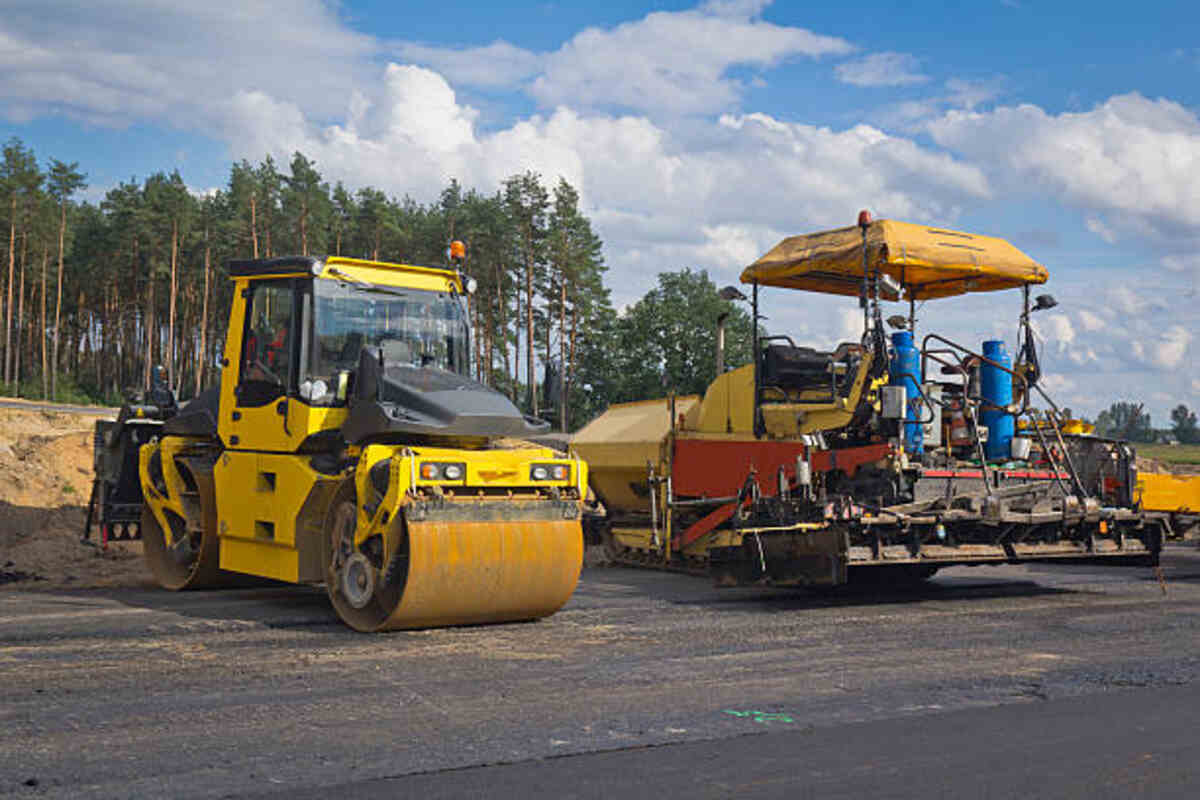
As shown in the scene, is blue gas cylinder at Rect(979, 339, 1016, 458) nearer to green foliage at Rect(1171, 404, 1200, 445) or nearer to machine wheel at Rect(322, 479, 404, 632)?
machine wheel at Rect(322, 479, 404, 632)

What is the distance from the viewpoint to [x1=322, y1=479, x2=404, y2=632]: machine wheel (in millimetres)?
7992

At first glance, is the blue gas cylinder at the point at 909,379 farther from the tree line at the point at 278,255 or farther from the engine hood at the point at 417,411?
the tree line at the point at 278,255

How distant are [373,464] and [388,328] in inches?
62.3

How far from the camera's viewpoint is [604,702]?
5.97 m

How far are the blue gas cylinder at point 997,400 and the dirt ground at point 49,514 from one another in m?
8.40

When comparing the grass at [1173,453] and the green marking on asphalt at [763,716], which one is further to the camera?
the grass at [1173,453]

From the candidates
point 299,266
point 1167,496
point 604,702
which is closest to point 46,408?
point 299,266

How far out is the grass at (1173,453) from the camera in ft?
132

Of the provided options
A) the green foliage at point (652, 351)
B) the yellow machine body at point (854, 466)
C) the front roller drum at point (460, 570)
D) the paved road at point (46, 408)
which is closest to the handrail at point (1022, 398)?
the yellow machine body at point (854, 466)

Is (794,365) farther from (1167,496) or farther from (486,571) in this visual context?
A: (486,571)

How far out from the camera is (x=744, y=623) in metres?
8.90

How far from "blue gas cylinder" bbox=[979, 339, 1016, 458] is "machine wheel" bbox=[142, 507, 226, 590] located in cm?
716

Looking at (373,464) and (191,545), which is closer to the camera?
(373,464)

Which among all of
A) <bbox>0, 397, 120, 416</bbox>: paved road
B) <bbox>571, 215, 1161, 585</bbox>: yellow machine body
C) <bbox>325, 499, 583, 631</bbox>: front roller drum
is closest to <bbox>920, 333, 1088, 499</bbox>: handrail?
<bbox>571, 215, 1161, 585</bbox>: yellow machine body
